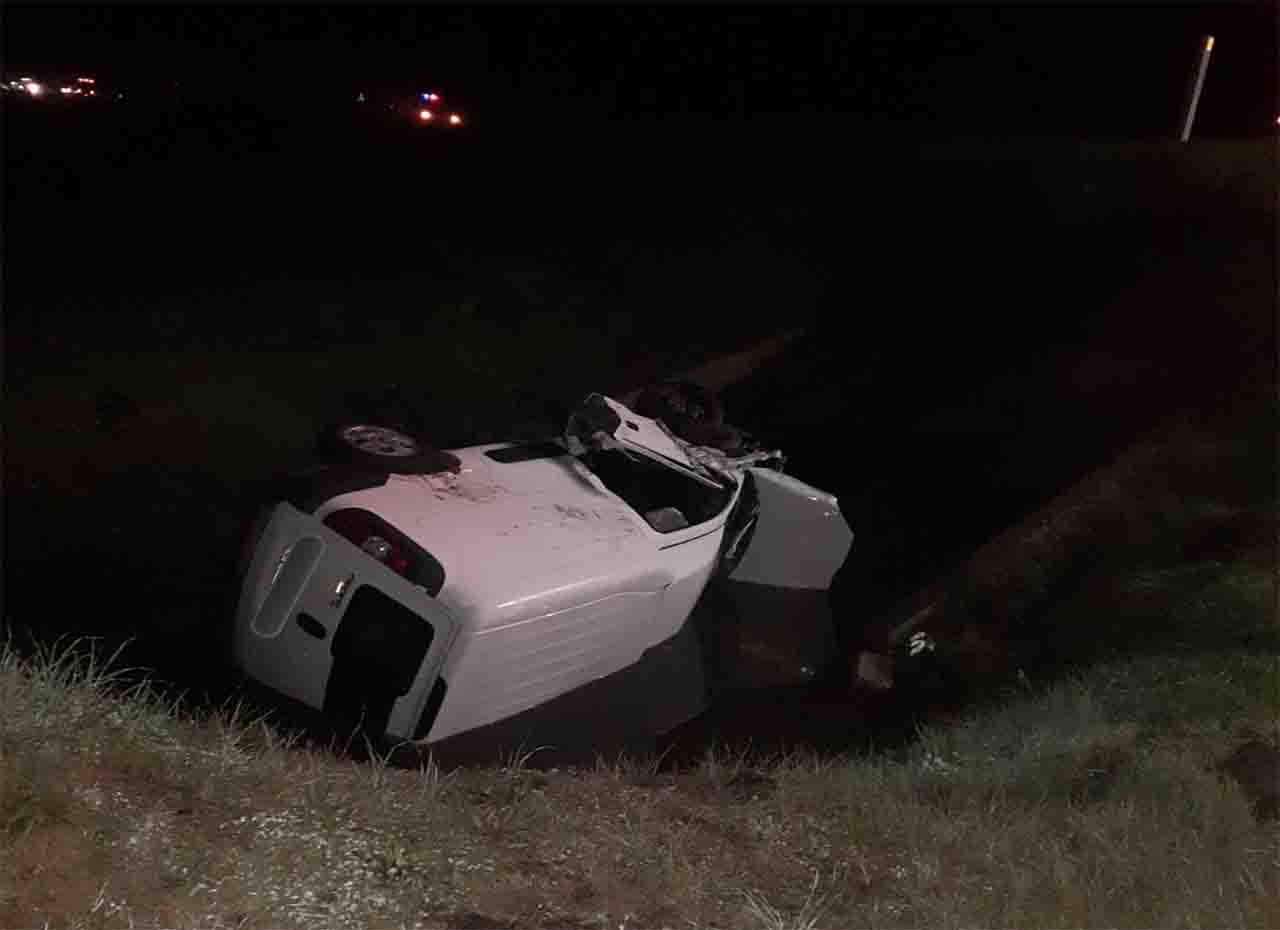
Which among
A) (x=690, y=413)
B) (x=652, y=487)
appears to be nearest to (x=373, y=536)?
(x=652, y=487)

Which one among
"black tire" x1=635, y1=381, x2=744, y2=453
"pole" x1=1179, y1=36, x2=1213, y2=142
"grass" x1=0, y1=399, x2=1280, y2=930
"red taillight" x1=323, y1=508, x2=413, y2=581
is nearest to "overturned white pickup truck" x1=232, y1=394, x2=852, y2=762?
"red taillight" x1=323, y1=508, x2=413, y2=581

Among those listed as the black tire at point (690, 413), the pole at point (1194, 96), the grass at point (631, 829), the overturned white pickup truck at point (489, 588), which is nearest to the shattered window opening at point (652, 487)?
the overturned white pickup truck at point (489, 588)

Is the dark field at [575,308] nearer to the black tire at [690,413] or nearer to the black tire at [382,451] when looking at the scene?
the black tire at [382,451]

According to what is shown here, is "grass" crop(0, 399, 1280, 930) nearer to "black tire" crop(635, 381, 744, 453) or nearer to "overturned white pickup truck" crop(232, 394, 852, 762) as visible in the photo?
"overturned white pickup truck" crop(232, 394, 852, 762)

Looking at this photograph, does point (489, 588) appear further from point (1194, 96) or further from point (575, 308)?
point (1194, 96)

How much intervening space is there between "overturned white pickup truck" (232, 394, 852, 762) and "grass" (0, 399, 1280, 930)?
299 mm

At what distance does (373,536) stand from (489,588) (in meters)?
0.53

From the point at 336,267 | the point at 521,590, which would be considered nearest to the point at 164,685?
the point at 521,590

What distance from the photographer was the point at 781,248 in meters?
16.9

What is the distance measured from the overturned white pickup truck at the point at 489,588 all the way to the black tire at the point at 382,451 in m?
0.01

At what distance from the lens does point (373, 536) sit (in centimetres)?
491

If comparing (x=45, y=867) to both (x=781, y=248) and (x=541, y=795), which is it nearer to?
(x=541, y=795)

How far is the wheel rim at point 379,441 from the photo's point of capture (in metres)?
5.60

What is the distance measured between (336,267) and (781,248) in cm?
673
